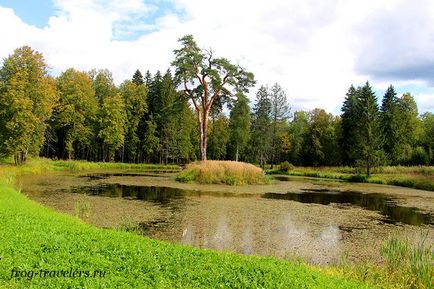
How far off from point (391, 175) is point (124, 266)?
1581 inches

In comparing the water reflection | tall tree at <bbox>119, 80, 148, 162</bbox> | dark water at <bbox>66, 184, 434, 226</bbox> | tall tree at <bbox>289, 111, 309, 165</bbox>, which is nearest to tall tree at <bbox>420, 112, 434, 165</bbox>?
tall tree at <bbox>289, 111, 309, 165</bbox>

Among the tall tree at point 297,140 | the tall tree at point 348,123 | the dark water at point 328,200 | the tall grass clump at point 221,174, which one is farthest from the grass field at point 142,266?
the tall tree at point 297,140

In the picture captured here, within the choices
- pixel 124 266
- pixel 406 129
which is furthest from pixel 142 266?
pixel 406 129

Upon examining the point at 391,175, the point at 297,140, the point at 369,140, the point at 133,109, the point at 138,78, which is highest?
the point at 138,78

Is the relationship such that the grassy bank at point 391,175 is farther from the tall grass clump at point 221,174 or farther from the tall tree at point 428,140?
the tall tree at point 428,140

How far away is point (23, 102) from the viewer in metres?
35.0

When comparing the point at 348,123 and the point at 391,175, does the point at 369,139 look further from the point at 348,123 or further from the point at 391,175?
the point at 348,123

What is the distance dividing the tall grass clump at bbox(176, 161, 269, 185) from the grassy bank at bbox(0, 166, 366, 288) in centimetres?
2016

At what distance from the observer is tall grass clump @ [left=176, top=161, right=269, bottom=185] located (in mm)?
28953

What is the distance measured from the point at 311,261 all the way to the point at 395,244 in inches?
82.1

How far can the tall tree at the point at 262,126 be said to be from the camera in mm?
63031

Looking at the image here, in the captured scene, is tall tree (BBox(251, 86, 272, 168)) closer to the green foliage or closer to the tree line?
the tree line

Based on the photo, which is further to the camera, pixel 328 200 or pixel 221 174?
pixel 221 174

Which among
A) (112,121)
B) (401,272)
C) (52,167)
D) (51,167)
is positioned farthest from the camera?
(112,121)
